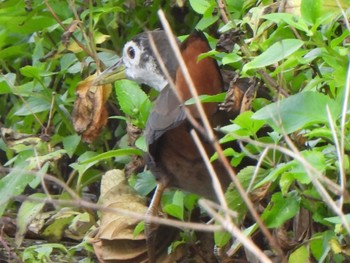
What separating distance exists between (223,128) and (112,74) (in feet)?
4.90

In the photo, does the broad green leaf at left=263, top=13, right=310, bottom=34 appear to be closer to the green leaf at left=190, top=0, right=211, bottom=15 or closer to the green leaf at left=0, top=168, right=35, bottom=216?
the green leaf at left=190, top=0, right=211, bottom=15

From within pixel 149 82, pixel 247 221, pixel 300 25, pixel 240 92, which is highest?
pixel 300 25

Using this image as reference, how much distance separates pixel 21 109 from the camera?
414cm

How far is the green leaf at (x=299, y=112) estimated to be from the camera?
2418 millimetres

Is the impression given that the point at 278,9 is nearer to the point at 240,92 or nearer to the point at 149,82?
the point at 240,92

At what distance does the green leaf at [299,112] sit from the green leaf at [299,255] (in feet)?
1.73

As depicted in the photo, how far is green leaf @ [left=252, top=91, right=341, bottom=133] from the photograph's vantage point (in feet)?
7.93

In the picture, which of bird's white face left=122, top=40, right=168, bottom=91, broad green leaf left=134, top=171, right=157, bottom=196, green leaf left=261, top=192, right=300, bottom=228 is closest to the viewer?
green leaf left=261, top=192, right=300, bottom=228

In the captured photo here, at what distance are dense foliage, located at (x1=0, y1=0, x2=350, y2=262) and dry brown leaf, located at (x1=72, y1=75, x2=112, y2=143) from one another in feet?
0.37

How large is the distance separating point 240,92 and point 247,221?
717mm

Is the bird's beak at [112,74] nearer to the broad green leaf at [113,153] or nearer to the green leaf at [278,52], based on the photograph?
the broad green leaf at [113,153]

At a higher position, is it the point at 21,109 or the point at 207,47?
the point at 207,47

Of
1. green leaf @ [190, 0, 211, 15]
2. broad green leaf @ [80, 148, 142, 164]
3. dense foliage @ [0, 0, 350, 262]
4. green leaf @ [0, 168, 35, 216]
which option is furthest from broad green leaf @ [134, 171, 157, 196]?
green leaf @ [190, 0, 211, 15]

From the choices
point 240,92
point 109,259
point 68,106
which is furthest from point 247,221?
point 68,106
